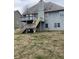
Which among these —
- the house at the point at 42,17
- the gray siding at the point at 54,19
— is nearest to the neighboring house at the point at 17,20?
the house at the point at 42,17

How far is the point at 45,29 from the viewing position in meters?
1.65

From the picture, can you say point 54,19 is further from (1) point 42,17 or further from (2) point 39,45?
(2) point 39,45

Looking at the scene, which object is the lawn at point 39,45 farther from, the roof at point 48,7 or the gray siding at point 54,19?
the roof at point 48,7

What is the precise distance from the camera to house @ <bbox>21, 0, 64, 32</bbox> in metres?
1.61

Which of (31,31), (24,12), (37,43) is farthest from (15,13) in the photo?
(37,43)

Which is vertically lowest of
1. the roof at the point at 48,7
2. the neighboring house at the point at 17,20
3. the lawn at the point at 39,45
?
the lawn at the point at 39,45

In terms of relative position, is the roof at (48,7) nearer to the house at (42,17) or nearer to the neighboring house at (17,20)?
the house at (42,17)

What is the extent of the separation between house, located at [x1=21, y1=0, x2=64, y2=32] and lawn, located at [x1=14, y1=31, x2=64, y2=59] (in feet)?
0.20

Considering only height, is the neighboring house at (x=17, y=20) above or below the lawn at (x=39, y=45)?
above

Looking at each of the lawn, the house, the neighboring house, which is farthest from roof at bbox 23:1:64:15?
the lawn

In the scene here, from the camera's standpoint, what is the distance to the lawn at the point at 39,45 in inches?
61.8

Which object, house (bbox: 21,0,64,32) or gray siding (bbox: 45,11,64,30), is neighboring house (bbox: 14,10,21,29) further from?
gray siding (bbox: 45,11,64,30)

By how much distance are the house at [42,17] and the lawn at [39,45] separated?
60 millimetres

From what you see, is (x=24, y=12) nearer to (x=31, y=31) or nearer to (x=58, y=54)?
(x=31, y=31)
